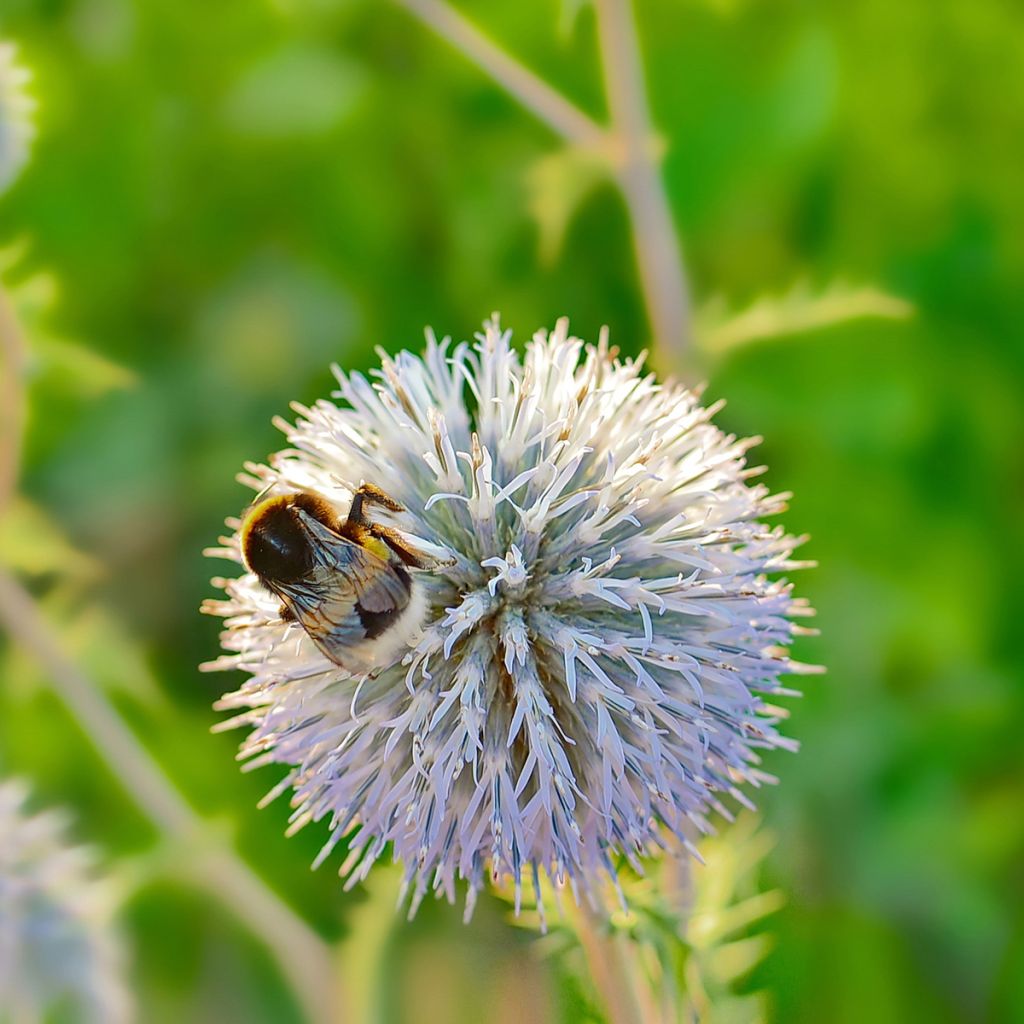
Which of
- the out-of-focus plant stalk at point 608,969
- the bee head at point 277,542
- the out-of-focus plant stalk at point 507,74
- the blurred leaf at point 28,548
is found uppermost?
the out-of-focus plant stalk at point 507,74

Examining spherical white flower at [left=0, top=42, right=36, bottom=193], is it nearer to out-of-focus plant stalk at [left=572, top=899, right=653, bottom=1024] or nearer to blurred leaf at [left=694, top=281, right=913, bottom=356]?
blurred leaf at [left=694, top=281, right=913, bottom=356]

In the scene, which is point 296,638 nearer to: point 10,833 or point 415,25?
point 10,833

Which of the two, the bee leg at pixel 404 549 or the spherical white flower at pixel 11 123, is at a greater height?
the spherical white flower at pixel 11 123

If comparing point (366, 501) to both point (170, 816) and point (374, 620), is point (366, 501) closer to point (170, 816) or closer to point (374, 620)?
point (374, 620)

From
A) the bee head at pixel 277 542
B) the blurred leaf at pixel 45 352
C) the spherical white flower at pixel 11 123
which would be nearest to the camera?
the bee head at pixel 277 542

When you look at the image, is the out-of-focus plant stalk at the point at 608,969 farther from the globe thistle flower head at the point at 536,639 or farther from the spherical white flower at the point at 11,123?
the spherical white flower at the point at 11,123

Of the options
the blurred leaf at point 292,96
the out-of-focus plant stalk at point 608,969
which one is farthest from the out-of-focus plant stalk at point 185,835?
the blurred leaf at point 292,96

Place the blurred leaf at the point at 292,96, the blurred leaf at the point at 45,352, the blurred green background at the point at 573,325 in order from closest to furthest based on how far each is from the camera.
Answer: the blurred leaf at the point at 45,352 → the blurred green background at the point at 573,325 → the blurred leaf at the point at 292,96

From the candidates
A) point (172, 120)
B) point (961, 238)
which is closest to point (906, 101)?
point (961, 238)
